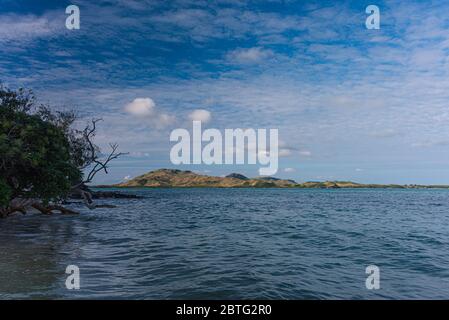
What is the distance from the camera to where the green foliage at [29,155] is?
3039 centimetres

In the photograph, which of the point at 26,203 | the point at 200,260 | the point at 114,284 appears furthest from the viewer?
the point at 26,203

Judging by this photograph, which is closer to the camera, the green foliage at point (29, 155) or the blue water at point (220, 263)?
the blue water at point (220, 263)

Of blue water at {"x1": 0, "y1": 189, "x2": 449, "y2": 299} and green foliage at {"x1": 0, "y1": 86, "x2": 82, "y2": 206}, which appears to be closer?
blue water at {"x1": 0, "y1": 189, "x2": 449, "y2": 299}

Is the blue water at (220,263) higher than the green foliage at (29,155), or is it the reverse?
the green foliage at (29,155)

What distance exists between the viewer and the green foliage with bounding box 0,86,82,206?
30391 millimetres

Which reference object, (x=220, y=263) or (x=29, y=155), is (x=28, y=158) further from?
(x=220, y=263)

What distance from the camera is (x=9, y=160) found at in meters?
30.9

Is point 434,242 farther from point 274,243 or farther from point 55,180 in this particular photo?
point 55,180

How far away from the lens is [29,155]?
3109 cm

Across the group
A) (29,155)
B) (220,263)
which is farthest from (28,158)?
(220,263)
